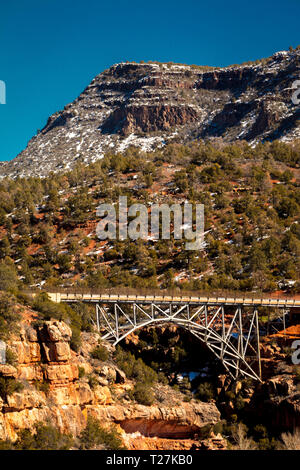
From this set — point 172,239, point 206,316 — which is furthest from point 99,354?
point 172,239

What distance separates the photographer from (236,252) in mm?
69688

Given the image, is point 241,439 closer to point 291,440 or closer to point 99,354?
point 291,440

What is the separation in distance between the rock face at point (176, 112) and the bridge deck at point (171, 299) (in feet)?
363

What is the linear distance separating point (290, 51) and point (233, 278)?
133773mm

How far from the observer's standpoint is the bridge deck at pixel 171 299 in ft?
142

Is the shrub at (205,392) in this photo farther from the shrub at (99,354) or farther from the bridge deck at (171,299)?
the shrub at (99,354)

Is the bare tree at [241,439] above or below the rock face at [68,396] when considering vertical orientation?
below

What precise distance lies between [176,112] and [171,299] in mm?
147245

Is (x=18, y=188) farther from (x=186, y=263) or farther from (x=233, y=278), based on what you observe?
(x=233, y=278)

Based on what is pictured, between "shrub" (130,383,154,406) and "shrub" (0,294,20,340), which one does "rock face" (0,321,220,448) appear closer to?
"shrub" (130,383,154,406)

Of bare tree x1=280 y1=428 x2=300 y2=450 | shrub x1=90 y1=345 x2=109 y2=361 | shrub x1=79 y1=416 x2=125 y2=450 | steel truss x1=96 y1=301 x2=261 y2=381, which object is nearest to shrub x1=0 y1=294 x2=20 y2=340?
shrub x1=79 y1=416 x2=125 y2=450

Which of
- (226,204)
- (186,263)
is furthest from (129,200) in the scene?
(186,263)

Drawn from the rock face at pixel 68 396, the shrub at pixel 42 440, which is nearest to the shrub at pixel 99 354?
the rock face at pixel 68 396

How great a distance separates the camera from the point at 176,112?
184 m
